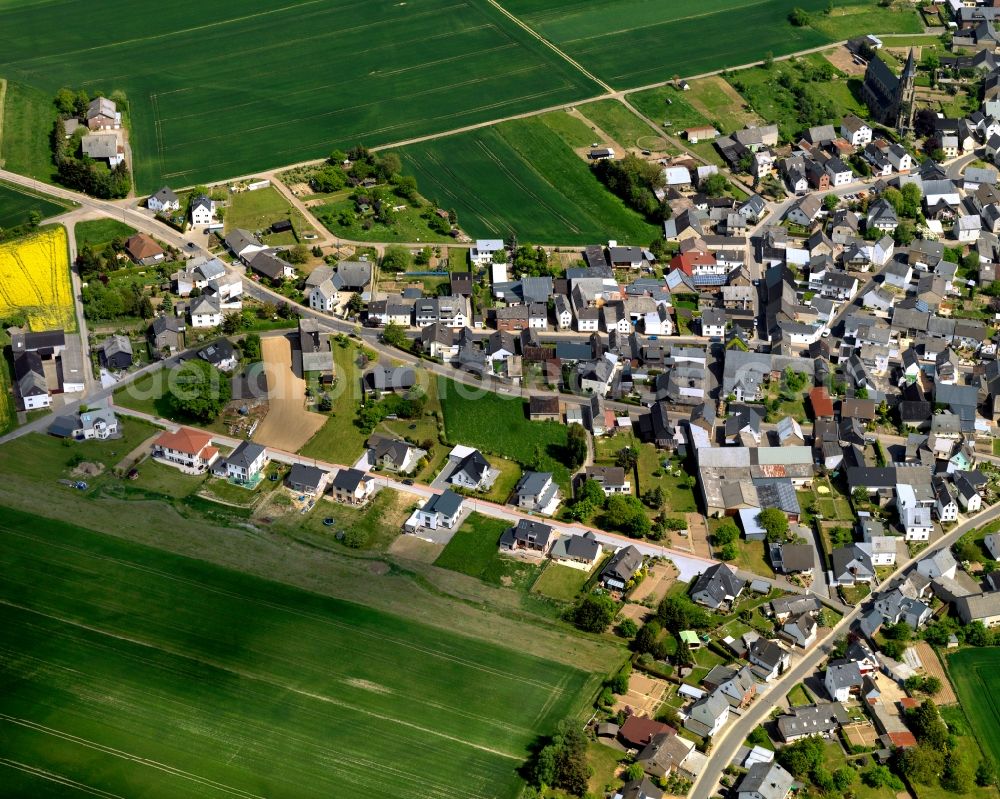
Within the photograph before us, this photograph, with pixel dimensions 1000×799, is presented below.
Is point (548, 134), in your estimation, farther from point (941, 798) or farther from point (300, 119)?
point (941, 798)

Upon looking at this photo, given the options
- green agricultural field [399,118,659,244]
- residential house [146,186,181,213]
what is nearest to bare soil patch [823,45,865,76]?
green agricultural field [399,118,659,244]

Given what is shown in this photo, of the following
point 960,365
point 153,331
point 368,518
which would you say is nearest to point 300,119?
point 153,331

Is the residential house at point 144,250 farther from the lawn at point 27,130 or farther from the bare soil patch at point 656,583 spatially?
the bare soil patch at point 656,583

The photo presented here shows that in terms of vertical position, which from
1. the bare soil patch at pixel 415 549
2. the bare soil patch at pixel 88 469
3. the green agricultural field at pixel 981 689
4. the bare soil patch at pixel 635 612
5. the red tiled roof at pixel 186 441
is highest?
the red tiled roof at pixel 186 441

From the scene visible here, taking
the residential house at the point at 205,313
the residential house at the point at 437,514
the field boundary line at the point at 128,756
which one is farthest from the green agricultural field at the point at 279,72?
the field boundary line at the point at 128,756

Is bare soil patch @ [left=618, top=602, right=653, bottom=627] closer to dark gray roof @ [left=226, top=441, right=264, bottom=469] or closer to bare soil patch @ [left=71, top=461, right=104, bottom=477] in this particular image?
dark gray roof @ [left=226, top=441, right=264, bottom=469]
